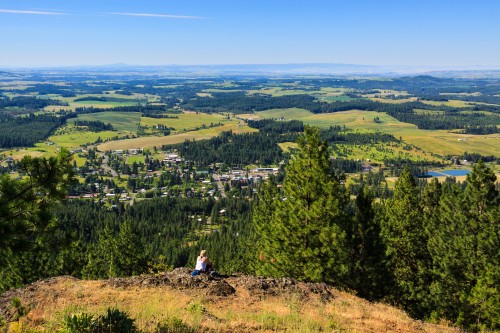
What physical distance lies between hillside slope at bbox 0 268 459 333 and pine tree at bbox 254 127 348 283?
11.8 feet

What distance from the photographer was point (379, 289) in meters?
34.6

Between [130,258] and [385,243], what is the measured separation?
115 ft

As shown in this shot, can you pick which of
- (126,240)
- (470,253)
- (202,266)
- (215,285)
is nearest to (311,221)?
(202,266)

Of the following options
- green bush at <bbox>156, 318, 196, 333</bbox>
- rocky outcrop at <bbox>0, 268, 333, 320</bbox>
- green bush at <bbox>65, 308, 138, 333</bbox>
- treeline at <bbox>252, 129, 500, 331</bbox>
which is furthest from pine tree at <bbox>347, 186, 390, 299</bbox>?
Answer: green bush at <bbox>65, 308, 138, 333</bbox>

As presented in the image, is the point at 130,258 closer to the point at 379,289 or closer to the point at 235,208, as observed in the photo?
the point at 379,289

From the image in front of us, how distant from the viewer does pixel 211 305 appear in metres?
21.0

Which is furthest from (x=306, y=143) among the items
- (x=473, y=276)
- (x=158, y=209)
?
(x=158, y=209)

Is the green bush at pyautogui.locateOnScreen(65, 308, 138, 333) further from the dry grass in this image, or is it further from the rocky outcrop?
the rocky outcrop

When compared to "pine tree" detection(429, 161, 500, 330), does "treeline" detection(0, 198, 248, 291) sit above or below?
below

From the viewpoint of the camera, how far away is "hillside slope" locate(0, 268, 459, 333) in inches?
674

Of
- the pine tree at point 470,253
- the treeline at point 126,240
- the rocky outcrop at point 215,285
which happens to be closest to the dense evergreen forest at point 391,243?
the pine tree at point 470,253

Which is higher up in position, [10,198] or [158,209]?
[10,198]

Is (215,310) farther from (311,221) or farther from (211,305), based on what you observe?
(311,221)

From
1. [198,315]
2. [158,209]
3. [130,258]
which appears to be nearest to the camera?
[198,315]
